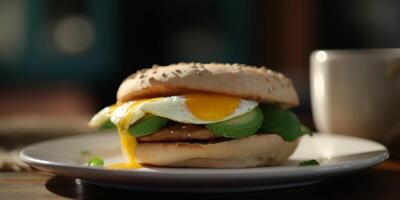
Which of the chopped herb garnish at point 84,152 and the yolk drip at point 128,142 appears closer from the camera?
the yolk drip at point 128,142

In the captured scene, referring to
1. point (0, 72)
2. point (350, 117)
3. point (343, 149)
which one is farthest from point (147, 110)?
point (0, 72)

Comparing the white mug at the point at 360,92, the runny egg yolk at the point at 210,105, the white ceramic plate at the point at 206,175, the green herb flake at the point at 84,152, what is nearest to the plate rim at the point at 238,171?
the white ceramic plate at the point at 206,175

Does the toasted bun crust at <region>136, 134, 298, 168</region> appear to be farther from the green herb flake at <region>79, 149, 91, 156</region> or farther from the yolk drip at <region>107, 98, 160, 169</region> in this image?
the green herb flake at <region>79, 149, 91, 156</region>

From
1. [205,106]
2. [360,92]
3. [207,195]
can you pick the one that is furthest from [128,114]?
[360,92]

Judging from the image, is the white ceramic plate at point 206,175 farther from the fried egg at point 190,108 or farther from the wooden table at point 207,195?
the fried egg at point 190,108

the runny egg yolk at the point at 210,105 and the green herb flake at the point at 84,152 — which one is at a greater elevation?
the runny egg yolk at the point at 210,105

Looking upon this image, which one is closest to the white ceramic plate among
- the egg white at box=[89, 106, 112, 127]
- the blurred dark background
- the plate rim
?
the plate rim

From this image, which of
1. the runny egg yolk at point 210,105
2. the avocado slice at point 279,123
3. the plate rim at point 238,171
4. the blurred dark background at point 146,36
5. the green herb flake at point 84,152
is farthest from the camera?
the blurred dark background at point 146,36
